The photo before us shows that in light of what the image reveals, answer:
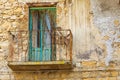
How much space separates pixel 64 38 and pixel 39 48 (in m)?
0.77

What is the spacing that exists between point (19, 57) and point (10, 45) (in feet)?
1.35

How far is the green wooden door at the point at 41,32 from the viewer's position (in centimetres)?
1373

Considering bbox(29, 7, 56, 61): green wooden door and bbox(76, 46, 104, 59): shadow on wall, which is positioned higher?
bbox(29, 7, 56, 61): green wooden door

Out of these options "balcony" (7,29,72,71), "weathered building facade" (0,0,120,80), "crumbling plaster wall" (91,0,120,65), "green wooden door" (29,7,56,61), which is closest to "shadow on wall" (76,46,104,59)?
"weathered building facade" (0,0,120,80)

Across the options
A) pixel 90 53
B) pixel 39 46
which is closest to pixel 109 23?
pixel 90 53

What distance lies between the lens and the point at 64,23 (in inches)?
547

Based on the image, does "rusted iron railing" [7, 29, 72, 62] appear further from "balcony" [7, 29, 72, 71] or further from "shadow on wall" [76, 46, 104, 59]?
"shadow on wall" [76, 46, 104, 59]

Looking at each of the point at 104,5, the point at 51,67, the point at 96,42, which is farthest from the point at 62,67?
the point at 104,5

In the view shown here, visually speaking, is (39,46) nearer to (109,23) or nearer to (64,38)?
(64,38)

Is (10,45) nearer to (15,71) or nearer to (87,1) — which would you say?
(15,71)

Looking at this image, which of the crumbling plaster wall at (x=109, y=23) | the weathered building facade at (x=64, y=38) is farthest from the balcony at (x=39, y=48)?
the crumbling plaster wall at (x=109, y=23)

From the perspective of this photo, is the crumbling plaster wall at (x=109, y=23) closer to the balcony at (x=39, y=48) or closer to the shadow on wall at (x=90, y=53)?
the shadow on wall at (x=90, y=53)

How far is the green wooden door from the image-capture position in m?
13.7

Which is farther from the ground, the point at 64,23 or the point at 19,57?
the point at 64,23
